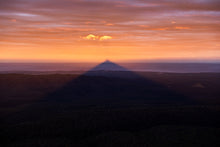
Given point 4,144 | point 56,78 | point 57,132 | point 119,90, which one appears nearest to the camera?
point 4,144

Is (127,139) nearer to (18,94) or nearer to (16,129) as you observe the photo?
(16,129)

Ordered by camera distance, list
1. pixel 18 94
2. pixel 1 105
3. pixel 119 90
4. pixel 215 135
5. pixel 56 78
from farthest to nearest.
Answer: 1. pixel 56 78
2. pixel 119 90
3. pixel 18 94
4. pixel 1 105
5. pixel 215 135

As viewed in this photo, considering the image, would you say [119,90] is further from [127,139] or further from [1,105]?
[127,139]

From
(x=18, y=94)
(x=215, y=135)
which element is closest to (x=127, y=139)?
(x=215, y=135)

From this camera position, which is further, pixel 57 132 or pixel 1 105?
→ pixel 1 105

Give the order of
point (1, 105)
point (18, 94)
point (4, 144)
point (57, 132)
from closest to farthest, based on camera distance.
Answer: point (4, 144), point (57, 132), point (1, 105), point (18, 94)

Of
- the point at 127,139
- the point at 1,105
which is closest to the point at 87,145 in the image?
the point at 127,139

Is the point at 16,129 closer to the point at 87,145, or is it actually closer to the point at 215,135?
the point at 87,145

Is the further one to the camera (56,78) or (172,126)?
(56,78)

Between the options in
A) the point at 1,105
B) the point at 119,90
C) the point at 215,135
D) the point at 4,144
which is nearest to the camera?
the point at 4,144
